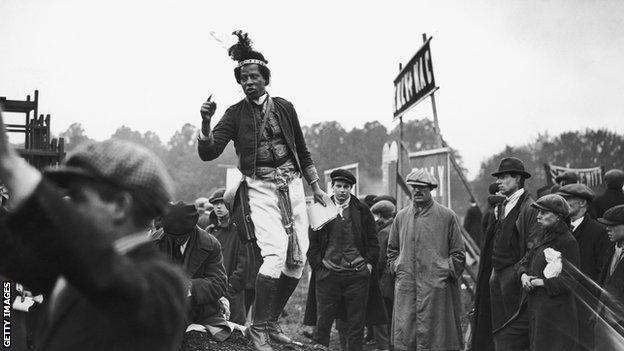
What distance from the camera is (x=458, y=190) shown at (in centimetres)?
6994

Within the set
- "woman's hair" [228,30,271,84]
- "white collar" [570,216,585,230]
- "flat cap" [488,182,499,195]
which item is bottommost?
"white collar" [570,216,585,230]

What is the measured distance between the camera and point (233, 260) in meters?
10.9

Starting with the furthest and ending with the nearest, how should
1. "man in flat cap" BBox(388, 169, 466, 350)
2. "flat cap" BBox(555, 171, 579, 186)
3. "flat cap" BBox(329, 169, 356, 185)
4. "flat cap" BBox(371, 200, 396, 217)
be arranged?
1. "flat cap" BBox(371, 200, 396, 217)
2. "flat cap" BBox(555, 171, 579, 186)
3. "flat cap" BBox(329, 169, 356, 185)
4. "man in flat cap" BBox(388, 169, 466, 350)

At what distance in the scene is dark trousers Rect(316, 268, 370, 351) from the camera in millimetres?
9312

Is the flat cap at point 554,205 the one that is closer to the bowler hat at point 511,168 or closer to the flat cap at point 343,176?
the bowler hat at point 511,168

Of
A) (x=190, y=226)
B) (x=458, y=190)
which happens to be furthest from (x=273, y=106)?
(x=458, y=190)

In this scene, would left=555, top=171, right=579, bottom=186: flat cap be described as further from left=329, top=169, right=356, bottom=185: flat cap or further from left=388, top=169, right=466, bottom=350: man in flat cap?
left=329, top=169, right=356, bottom=185: flat cap

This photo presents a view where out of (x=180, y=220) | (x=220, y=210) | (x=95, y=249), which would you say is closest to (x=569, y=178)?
(x=220, y=210)

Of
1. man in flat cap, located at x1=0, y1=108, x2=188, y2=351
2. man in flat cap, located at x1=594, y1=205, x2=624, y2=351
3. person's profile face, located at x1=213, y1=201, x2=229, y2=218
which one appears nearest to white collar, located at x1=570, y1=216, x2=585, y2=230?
man in flat cap, located at x1=594, y1=205, x2=624, y2=351

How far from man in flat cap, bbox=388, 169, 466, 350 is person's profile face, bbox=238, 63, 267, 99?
263 centimetres

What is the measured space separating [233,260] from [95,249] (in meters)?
9.02

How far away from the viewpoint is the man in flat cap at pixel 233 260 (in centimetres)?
1066

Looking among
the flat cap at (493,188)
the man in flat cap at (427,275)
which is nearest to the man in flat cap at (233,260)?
the man in flat cap at (427,275)

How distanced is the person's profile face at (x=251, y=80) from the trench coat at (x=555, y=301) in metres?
2.90
